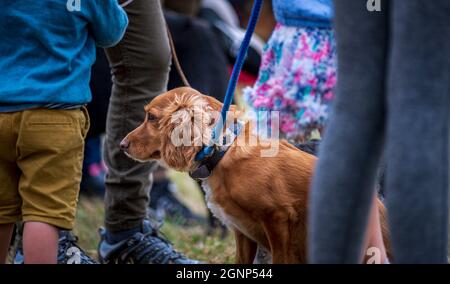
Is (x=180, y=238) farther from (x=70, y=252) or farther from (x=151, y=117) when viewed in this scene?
(x=151, y=117)

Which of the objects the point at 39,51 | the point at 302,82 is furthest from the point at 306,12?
the point at 39,51

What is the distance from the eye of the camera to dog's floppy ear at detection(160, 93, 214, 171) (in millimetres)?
2998

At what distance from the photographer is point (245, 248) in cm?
328

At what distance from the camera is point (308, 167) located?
3100 millimetres

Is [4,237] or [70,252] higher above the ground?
[4,237]

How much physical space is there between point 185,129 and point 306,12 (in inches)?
53.5

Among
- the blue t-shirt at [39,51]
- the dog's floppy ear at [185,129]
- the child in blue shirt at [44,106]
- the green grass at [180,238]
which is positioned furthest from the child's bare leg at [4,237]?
→ the green grass at [180,238]

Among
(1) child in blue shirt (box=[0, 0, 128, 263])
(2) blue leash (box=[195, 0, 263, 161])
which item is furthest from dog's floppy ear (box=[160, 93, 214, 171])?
(1) child in blue shirt (box=[0, 0, 128, 263])

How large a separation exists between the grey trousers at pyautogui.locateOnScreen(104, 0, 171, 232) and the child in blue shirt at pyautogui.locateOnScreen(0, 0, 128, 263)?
20.4 inches

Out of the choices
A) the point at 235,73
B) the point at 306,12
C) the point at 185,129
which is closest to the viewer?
the point at 235,73

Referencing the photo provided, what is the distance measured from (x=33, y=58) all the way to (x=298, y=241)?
46.4 inches

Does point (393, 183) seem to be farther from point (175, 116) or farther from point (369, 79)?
point (175, 116)

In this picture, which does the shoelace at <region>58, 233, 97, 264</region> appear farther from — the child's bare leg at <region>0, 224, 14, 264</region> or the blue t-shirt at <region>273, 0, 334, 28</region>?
the blue t-shirt at <region>273, 0, 334, 28</region>

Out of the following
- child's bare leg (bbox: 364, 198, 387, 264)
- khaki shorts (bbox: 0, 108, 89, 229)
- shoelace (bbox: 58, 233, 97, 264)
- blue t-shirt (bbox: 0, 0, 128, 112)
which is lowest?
shoelace (bbox: 58, 233, 97, 264)
